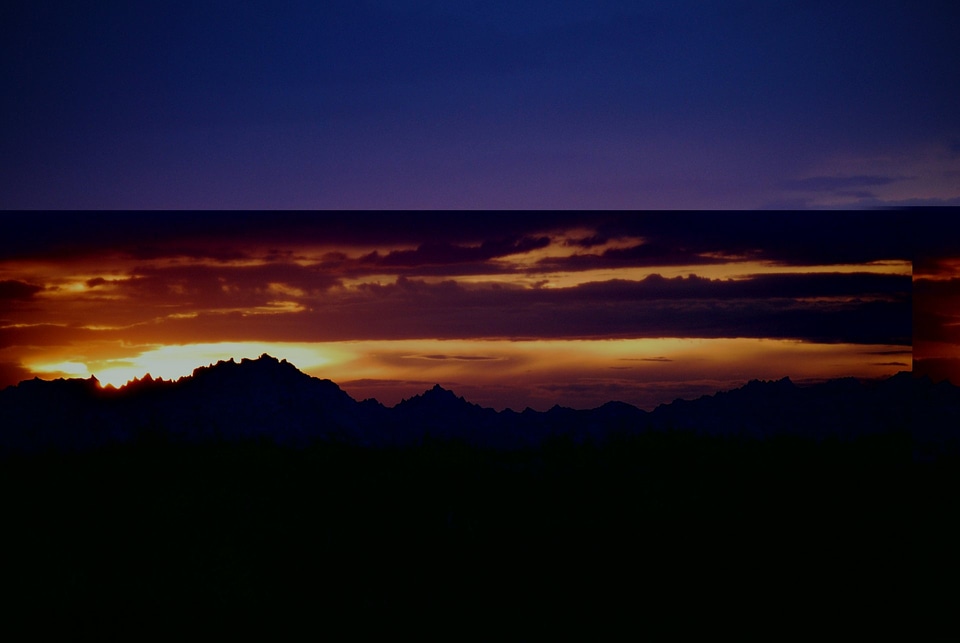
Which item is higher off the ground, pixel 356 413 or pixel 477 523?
pixel 356 413

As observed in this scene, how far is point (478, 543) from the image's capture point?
6.92 meters

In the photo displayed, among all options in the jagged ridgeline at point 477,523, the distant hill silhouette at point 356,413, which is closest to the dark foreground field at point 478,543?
the jagged ridgeline at point 477,523

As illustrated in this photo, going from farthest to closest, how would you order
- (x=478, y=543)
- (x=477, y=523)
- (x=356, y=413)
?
1. (x=356, y=413)
2. (x=477, y=523)
3. (x=478, y=543)

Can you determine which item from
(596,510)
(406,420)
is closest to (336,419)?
(406,420)

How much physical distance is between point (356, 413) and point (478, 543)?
5281mm

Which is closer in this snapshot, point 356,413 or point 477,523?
point 477,523

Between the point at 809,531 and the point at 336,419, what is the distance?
6647mm

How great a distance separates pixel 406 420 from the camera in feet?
37.9

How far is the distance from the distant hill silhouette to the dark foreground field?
139 cm

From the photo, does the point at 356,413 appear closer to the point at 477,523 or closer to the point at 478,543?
the point at 477,523

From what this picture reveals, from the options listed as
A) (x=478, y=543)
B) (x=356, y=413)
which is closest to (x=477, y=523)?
(x=478, y=543)

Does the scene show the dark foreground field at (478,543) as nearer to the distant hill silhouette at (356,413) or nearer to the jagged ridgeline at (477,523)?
the jagged ridgeline at (477,523)

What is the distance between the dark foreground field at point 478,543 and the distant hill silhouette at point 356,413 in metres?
1.39

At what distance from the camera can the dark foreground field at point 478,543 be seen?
6051 millimetres
